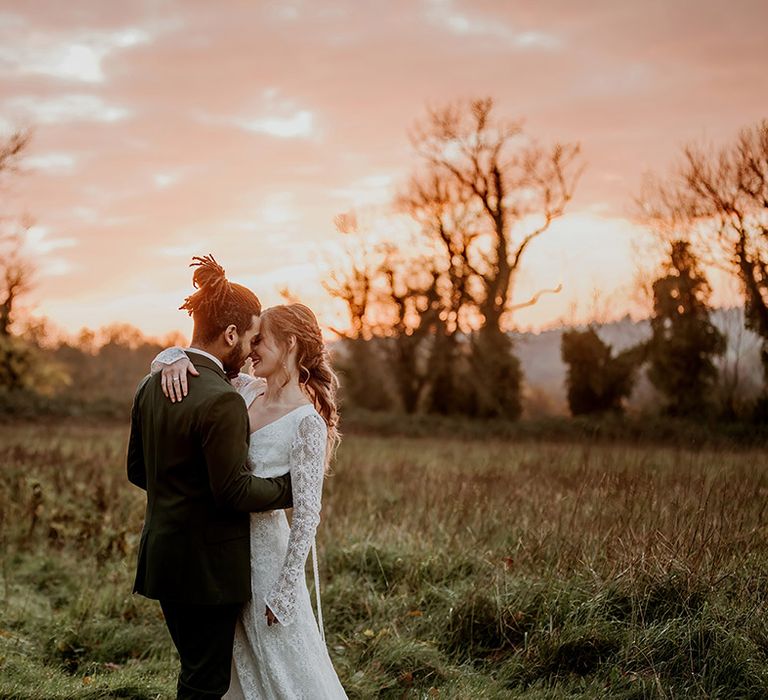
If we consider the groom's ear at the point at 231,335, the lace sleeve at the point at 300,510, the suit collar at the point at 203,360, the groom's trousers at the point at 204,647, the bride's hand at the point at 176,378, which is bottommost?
the groom's trousers at the point at 204,647

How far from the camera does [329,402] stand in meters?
3.93

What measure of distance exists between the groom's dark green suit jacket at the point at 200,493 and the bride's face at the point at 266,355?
24cm

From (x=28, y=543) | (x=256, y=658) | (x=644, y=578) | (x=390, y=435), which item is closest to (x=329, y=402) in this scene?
(x=256, y=658)

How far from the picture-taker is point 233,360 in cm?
367

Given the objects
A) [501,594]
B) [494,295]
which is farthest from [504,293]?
[501,594]

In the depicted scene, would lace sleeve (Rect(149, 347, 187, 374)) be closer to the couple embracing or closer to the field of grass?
the couple embracing

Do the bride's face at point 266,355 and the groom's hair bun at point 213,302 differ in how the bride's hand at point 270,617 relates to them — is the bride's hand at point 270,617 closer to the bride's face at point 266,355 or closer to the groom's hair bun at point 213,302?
the bride's face at point 266,355

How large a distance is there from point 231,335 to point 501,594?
10.3ft

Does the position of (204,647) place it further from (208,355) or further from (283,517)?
(208,355)

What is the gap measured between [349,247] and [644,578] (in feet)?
108

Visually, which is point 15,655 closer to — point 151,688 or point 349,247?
point 151,688

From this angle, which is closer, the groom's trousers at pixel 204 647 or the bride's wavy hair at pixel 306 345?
the groom's trousers at pixel 204 647

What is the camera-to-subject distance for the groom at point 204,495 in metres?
3.28

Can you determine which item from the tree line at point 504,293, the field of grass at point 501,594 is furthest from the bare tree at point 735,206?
the field of grass at point 501,594
